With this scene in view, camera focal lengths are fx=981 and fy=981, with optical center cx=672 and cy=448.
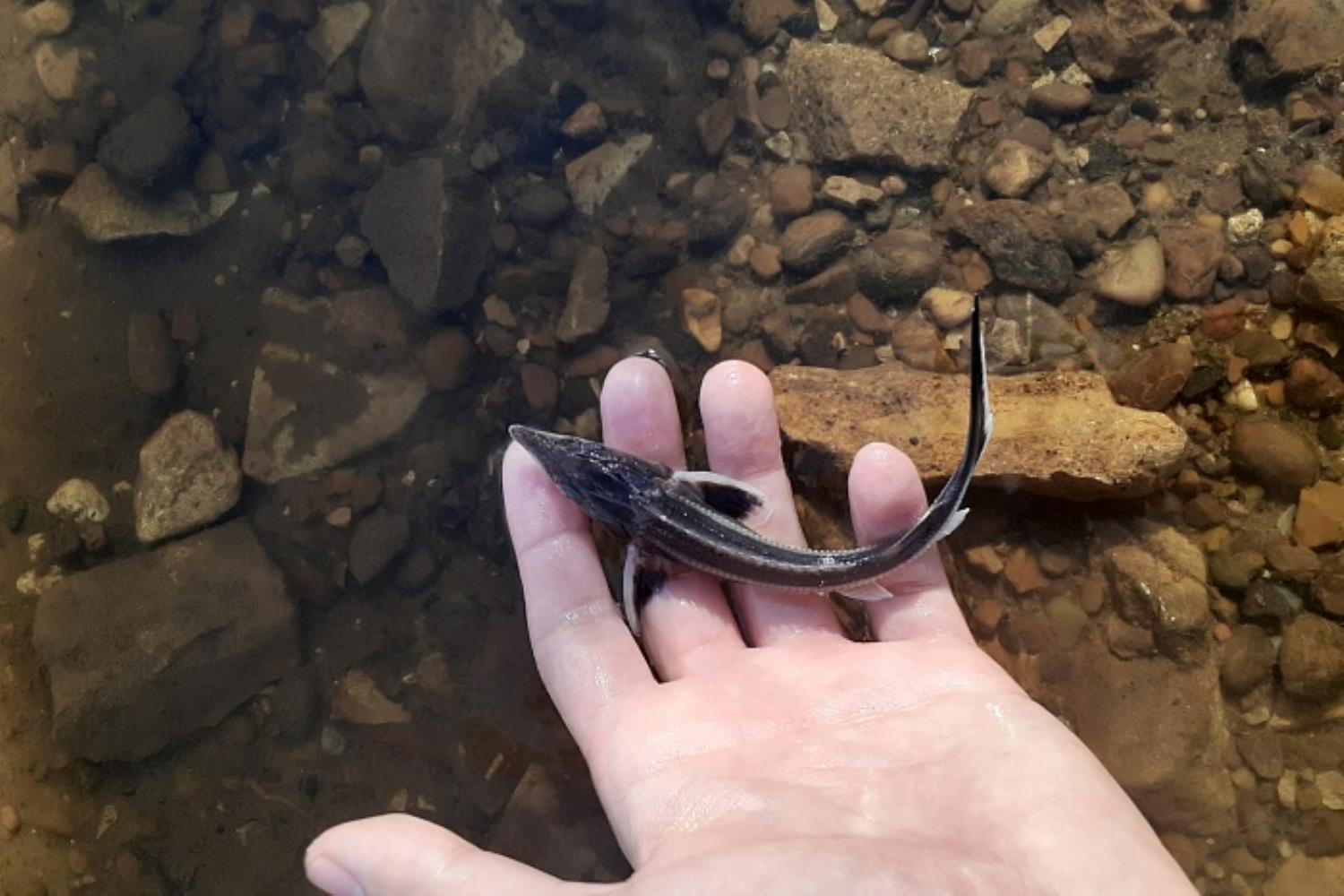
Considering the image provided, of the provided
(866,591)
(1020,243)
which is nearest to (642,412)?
(866,591)

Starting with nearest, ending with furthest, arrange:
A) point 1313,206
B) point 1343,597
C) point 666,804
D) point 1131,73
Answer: point 666,804 → point 1343,597 → point 1313,206 → point 1131,73

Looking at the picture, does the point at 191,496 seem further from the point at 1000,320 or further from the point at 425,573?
the point at 1000,320

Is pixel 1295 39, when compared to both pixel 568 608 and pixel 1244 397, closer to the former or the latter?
pixel 1244 397

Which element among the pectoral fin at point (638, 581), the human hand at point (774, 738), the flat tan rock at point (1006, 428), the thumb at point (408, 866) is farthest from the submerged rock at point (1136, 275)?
the thumb at point (408, 866)

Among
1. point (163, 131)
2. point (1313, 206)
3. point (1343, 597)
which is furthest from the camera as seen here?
point (163, 131)

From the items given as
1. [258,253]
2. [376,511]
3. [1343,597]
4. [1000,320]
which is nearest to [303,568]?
[376,511]

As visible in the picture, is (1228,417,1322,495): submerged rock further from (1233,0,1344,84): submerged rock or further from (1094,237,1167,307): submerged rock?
(1233,0,1344,84): submerged rock

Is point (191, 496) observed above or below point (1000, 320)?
below

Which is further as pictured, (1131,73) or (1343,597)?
(1131,73)

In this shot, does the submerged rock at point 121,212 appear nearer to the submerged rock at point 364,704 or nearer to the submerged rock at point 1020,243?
the submerged rock at point 364,704
